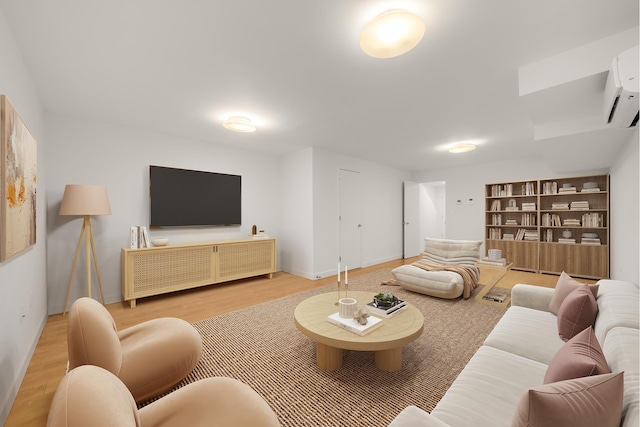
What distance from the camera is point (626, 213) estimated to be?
11.0 ft

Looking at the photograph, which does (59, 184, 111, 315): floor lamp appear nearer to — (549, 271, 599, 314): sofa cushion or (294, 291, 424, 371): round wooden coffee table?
(294, 291, 424, 371): round wooden coffee table

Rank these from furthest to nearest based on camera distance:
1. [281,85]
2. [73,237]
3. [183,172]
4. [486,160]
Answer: [486,160], [183,172], [73,237], [281,85]

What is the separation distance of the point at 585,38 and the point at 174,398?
3286 mm

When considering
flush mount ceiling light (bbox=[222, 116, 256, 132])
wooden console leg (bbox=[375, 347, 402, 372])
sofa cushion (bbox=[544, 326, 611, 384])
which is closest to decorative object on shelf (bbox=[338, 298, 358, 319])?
wooden console leg (bbox=[375, 347, 402, 372])

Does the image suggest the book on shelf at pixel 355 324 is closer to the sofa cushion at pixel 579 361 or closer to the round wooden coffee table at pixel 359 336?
the round wooden coffee table at pixel 359 336

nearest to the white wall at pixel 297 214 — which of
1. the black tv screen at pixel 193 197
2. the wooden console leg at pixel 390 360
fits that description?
the black tv screen at pixel 193 197

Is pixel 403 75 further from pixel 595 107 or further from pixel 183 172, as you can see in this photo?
pixel 183 172

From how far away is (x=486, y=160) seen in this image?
5965 mm

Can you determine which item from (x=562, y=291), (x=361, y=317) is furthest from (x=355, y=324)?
(x=562, y=291)

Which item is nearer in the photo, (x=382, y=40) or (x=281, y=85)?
(x=382, y=40)

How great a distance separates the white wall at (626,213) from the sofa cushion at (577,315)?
184 cm

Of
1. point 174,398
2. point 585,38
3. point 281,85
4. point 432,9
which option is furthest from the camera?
point 281,85

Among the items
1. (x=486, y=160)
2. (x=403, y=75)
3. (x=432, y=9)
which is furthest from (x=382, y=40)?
(x=486, y=160)

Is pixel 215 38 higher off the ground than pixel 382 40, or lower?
higher
